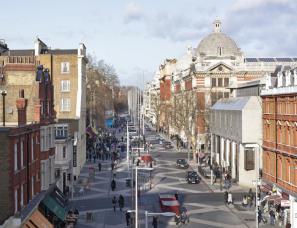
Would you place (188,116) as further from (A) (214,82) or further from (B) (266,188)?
(B) (266,188)

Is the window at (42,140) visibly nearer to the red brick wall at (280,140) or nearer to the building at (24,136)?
the building at (24,136)

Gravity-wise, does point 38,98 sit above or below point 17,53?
below

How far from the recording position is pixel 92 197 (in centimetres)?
5916

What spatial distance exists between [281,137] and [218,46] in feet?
281

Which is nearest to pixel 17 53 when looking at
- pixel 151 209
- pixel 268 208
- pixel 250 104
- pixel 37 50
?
pixel 37 50

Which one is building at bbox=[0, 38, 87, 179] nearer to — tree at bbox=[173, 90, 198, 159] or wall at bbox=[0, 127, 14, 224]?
tree at bbox=[173, 90, 198, 159]

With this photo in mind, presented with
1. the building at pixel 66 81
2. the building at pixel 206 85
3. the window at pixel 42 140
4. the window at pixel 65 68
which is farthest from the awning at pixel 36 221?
the building at pixel 206 85

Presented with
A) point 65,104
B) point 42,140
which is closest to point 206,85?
point 65,104

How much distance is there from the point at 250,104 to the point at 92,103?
2377 inches

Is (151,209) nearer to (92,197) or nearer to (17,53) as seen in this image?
(92,197)

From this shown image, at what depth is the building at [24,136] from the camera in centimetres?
3275

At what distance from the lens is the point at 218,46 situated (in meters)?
136

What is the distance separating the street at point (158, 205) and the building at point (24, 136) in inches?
223

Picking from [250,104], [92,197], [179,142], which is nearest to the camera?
[92,197]
